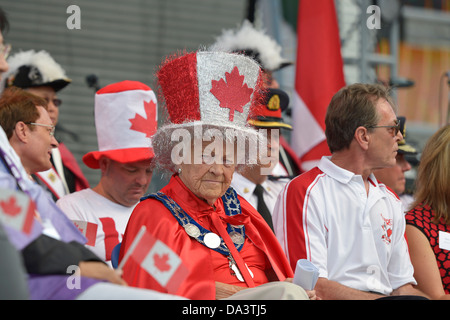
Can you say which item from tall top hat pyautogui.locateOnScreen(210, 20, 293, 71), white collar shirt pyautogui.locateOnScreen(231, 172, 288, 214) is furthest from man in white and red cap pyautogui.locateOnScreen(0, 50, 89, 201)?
tall top hat pyautogui.locateOnScreen(210, 20, 293, 71)

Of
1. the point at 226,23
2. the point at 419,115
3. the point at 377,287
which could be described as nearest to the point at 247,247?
the point at 377,287

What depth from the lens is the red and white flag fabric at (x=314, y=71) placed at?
6.27 metres

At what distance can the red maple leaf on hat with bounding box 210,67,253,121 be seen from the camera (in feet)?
11.5

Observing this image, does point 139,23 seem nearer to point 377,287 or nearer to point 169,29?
point 169,29

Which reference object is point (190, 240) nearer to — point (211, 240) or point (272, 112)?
point (211, 240)

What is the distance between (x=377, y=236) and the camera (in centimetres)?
393

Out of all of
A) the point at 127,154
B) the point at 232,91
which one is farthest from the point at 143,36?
the point at 232,91

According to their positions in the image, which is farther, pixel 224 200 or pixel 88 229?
pixel 88 229

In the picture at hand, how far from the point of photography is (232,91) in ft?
11.7

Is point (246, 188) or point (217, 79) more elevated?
point (217, 79)

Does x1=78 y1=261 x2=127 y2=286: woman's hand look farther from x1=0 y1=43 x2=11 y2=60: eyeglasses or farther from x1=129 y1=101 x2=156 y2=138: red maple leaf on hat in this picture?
x1=129 y1=101 x2=156 y2=138: red maple leaf on hat

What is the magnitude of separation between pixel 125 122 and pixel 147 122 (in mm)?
149
